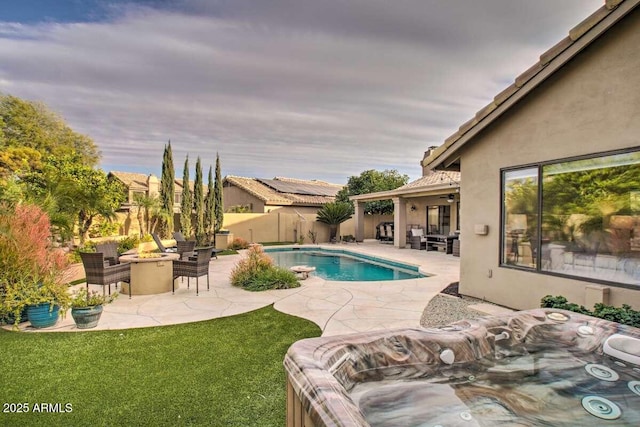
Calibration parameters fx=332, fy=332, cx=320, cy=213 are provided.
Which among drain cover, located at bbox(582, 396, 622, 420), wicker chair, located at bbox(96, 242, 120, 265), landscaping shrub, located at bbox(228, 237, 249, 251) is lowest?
drain cover, located at bbox(582, 396, 622, 420)

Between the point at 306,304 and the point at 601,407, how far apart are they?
4.83 meters

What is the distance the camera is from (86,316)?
17.6ft

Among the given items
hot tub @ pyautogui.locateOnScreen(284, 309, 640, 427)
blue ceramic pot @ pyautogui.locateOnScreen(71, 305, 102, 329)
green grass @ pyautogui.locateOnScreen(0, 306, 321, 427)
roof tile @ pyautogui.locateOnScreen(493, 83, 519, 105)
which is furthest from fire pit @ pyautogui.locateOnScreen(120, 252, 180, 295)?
roof tile @ pyautogui.locateOnScreen(493, 83, 519, 105)

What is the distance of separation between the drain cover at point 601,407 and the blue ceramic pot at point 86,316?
6674 millimetres

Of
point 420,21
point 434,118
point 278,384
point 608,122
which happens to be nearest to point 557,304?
point 608,122

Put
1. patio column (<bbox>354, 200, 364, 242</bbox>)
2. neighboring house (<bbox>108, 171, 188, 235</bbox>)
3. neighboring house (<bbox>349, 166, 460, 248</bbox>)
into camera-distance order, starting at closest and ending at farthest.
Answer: neighboring house (<bbox>108, 171, 188, 235</bbox>), neighboring house (<bbox>349, 166, 460, 248</bbox>), patio column (<bbox>354, 200, 364, 242</bbox>)

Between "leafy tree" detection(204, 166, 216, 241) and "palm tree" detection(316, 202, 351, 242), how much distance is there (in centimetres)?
691

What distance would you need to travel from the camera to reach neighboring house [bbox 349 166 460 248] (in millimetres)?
17922

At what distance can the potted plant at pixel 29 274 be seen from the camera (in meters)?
5.21

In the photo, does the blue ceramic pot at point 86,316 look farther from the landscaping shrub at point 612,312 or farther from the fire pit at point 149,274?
the landscaping shrub at point 612,312

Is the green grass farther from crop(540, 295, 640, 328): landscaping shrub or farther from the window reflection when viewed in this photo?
the window reflection

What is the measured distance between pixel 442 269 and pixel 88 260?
10162mm

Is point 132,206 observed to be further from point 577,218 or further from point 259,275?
point 577,218

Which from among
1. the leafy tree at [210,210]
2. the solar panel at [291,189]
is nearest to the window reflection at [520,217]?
the leafy tree at [210,210]
